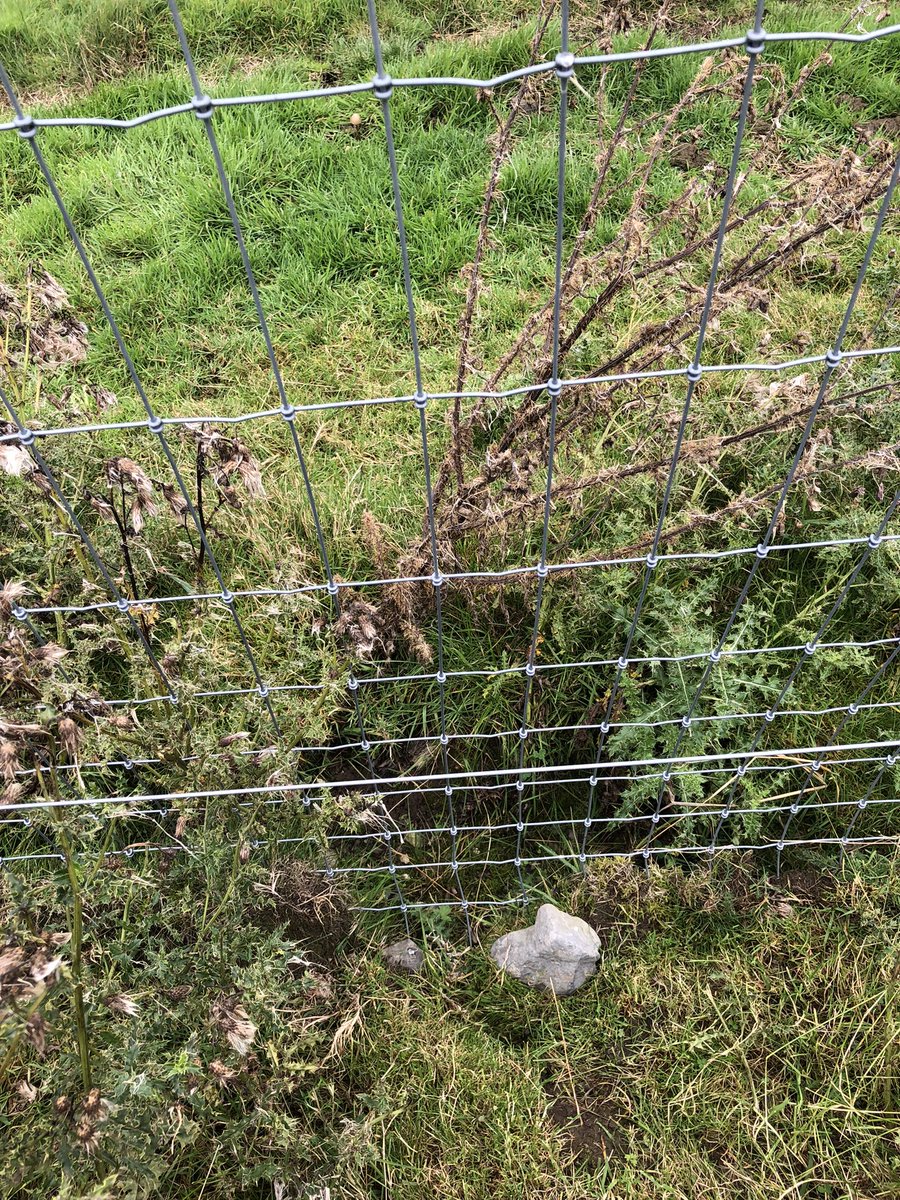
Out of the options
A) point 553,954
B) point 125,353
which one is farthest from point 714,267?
point 553,954

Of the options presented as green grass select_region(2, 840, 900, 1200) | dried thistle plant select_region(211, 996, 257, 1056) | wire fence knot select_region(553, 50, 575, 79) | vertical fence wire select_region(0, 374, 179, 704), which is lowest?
green grass select_region(2, 840, 900, 1200)

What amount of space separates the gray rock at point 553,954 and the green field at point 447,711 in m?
0.04

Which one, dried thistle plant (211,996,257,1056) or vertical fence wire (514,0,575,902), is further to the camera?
dried thistle plant (211,996,257,1056)

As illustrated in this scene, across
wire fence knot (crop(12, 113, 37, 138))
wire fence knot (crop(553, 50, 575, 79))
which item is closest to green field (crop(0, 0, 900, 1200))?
wire fence knot (crop(12, 113, 37, 138))

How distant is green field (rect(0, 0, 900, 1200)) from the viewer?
1.85 meters

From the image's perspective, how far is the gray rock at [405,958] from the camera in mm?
2369

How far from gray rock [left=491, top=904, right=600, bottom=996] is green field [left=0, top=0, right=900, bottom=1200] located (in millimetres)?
43

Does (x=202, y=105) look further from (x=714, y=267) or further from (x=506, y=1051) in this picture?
(x=506, y=1051)

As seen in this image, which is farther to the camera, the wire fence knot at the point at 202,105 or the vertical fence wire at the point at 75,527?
the vertical fence wire at the point at 75,527

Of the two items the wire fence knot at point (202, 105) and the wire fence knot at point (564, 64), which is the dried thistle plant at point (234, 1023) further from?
the wire fence knot at point (564, 64)

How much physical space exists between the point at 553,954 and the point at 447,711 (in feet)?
2.06

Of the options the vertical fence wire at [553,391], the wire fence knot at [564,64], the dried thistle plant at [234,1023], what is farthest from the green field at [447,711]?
the wire fence knot at [564,64]

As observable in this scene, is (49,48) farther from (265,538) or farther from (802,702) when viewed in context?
(802,702)

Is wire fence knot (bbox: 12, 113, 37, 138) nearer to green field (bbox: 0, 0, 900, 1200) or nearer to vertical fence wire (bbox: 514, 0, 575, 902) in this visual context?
green field (bbox: 0, 0, 900, 1200)
